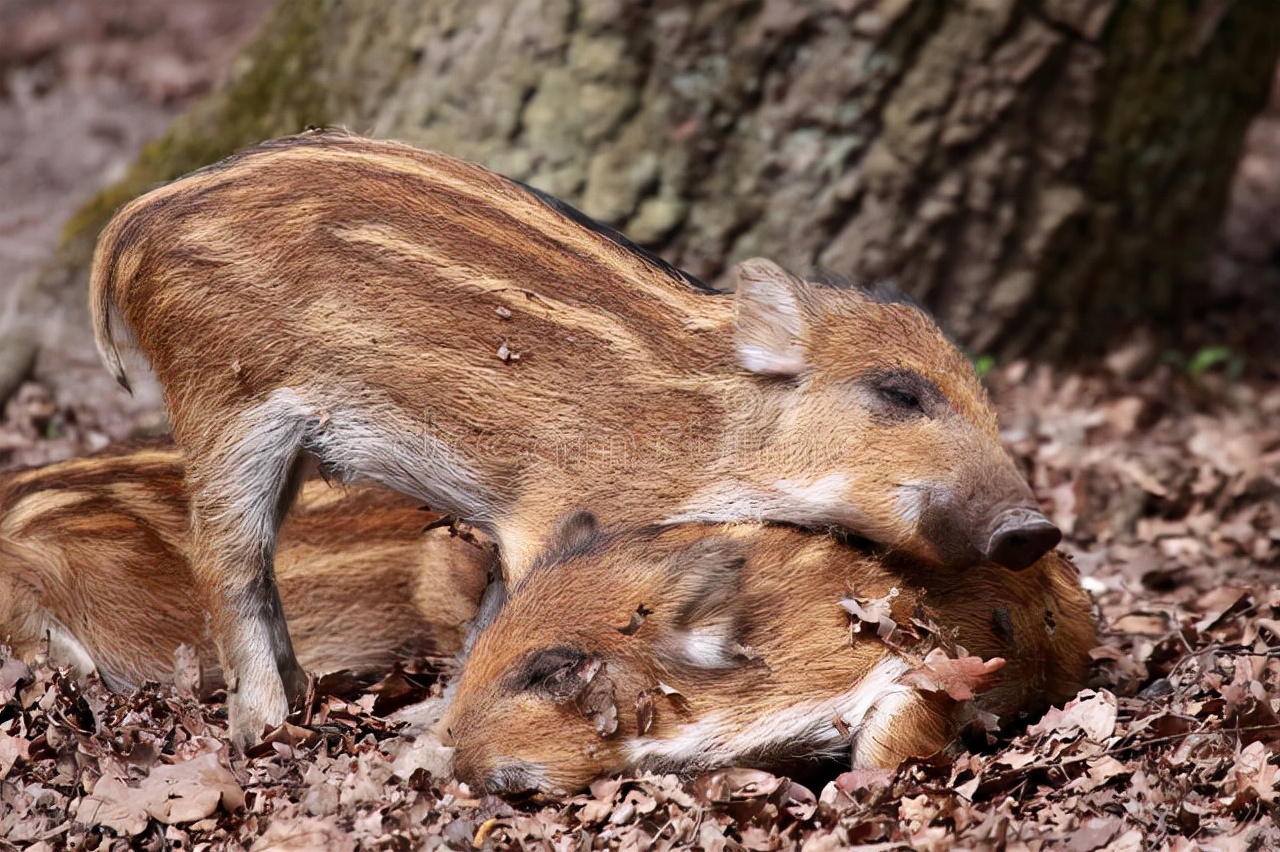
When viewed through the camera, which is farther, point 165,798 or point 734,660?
point 734,660

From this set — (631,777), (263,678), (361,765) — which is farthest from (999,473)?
(263,678)

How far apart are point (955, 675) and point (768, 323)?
1.07 m

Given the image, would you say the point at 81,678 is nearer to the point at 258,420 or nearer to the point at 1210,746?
the point at 258,420

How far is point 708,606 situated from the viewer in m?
3.80

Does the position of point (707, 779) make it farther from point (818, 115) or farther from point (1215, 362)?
point (1215, 362)

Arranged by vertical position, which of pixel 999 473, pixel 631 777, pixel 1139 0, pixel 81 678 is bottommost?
pixel 81 678

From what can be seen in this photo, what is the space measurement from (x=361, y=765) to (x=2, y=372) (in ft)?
10.7

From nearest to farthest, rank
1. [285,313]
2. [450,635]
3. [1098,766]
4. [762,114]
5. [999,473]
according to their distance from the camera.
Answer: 1. [1098,766]
2. [999,473]
3. [285,313]
4. [450,635]
5. [762,114]

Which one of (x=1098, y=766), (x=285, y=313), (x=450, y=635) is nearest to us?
(x=1098, y=766)

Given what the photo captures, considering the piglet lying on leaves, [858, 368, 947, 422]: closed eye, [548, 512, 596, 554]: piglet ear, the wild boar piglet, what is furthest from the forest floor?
[858, 368, 947, 422]: closed eye

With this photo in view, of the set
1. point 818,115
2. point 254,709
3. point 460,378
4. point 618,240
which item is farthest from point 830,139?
point 254,709

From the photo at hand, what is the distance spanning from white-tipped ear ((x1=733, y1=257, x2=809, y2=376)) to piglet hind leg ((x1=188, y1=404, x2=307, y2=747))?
118 cm

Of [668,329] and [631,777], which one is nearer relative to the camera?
[631,777]

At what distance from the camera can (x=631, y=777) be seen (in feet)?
11.8
